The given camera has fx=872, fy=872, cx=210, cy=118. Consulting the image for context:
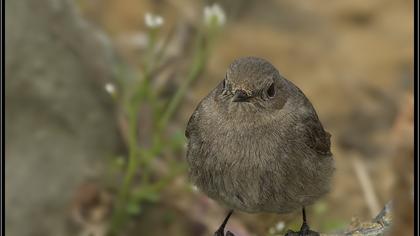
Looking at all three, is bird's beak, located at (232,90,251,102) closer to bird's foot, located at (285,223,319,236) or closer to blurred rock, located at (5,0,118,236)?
bird's foot, located at (285,223,319,236)

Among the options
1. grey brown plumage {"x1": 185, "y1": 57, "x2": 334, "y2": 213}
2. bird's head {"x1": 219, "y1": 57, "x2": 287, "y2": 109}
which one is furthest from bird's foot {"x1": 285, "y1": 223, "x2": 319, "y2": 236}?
bird's head {"x1": 219, "y1": 57, "x2": 287, "y2": 109}

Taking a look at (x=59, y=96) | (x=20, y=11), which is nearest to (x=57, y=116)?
(x=59, y=96)

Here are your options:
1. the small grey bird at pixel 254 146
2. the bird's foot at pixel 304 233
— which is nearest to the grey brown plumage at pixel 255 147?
the small grey bird at pixel 254 146

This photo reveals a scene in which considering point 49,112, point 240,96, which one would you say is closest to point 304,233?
point 240,96

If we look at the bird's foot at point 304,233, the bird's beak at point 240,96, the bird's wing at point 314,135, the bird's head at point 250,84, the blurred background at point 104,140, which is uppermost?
the blurred background at point 104,140

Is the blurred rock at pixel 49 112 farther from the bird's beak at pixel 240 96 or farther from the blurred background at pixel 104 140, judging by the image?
the bird's beak at pixel 240 96

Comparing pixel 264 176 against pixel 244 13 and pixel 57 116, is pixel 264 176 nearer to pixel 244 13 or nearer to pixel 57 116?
pixel 57 116

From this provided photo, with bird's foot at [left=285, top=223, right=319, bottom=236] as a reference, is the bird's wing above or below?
above
